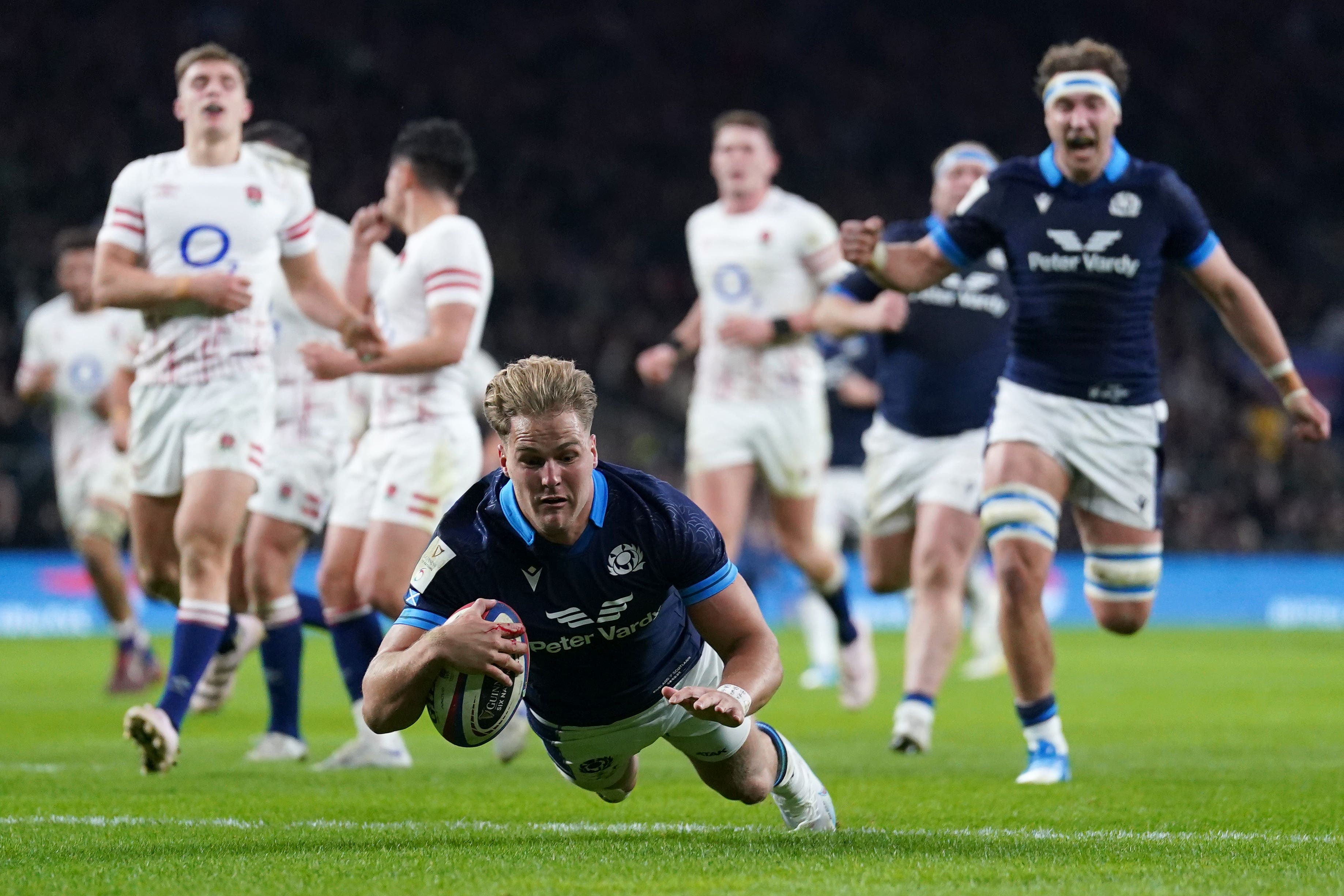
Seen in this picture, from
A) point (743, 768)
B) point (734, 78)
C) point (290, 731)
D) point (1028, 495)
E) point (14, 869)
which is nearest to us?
point (14, 869)

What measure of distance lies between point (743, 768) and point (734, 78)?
26160mm

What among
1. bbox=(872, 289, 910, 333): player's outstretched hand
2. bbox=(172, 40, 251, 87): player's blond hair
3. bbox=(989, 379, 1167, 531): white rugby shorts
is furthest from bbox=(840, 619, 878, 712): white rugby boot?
bbox=(172, 40, 251, 87): player's blond hair

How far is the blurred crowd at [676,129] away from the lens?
24.0 m

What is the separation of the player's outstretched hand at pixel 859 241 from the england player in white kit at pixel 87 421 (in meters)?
6.51

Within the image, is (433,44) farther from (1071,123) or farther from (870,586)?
(1071,123)

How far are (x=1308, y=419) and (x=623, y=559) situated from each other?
3514mm

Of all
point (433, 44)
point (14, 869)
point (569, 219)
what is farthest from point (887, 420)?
point (433, 44)

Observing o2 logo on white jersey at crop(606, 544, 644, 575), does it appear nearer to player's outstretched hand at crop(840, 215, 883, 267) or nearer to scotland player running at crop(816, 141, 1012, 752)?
player's outstretched hand at crop(840, 215, 883, 267)

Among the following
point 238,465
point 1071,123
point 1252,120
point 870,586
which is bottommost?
point 870,586

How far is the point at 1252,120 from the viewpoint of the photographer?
3086 centimetres

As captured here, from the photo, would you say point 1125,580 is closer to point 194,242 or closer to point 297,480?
point 297,480

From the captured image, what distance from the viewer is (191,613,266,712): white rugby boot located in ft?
29.2

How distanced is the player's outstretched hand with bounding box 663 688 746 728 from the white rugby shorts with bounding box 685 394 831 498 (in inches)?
226

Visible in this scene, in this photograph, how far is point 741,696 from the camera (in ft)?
13.7
